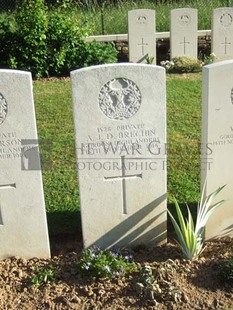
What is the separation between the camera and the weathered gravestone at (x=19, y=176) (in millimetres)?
3744

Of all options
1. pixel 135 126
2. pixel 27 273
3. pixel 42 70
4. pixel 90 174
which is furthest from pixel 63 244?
pixel 42 70

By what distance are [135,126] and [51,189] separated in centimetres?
185

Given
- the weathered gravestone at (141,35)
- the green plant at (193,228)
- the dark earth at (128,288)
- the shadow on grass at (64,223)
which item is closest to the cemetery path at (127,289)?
the dark earth at (128,288)

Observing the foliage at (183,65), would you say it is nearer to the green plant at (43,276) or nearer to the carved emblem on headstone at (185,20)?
the carved emblem on headstone at (185,20)

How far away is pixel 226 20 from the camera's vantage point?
10.5m

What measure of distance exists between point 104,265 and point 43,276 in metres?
0.52

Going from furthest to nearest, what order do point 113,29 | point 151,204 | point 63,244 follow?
point 113,29, point 63,244, point 151,204

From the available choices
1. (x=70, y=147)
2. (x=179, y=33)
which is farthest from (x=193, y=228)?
(x=179, y=33)

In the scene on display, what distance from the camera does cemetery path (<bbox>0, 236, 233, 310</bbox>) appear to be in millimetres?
3699

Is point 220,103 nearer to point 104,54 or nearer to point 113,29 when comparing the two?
point 104,54

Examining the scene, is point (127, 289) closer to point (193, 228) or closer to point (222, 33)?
point (193, 228)

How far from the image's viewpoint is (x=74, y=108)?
3850 millimetres

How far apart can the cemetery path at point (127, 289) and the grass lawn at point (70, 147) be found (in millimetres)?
849

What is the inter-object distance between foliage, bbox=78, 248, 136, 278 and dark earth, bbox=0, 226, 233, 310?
5 centimetres
